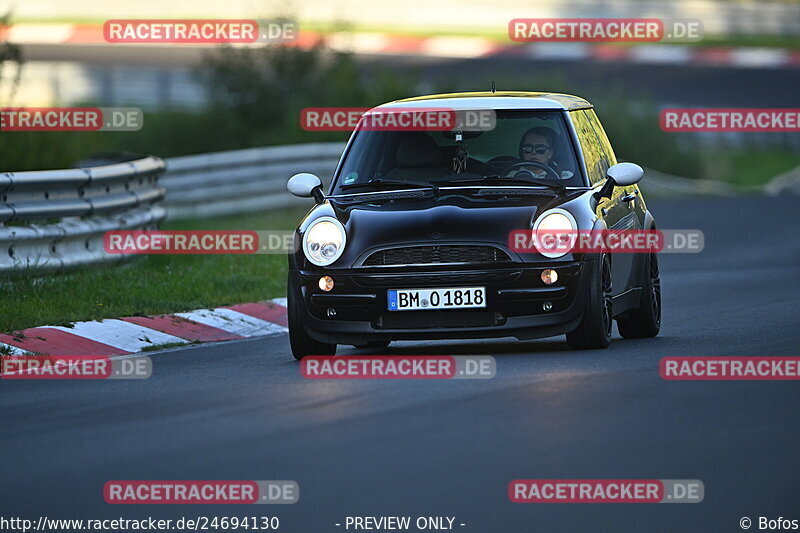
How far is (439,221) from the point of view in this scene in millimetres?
10508

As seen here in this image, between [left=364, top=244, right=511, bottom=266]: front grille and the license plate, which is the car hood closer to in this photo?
[left=364, top=244, right=511, bottom=266]: front grille

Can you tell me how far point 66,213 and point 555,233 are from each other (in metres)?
5.51

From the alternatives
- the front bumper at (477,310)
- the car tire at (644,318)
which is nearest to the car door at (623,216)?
the car tire at (644,318)

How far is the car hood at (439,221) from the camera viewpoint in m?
10.4

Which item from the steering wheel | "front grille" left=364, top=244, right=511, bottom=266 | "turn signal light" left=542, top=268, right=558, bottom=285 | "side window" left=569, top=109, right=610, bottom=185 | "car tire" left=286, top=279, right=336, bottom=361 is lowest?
"car tire" left=286, top=279, right=336, bottom=361

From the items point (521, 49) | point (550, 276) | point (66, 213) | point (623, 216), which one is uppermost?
point (521, 49)

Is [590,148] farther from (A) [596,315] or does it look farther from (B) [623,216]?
(A) [596,315]

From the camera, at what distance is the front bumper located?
1032 centimetres

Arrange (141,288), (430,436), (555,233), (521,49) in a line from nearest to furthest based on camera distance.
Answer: (430,436)
(555,233)
(141,288)
(521,49)

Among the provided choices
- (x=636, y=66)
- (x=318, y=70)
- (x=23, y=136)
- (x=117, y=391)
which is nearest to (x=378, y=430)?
(x=117, y=391)

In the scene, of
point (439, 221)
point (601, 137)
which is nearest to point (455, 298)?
point (439, 221)

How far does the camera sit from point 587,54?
47906 millimetres

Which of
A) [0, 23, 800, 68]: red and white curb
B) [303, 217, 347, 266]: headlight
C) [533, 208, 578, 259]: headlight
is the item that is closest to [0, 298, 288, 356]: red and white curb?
[303, 217, 347, 266]: headlight

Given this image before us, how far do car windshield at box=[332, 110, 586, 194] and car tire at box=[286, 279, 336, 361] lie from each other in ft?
3.19
